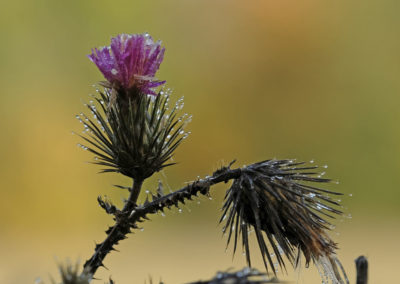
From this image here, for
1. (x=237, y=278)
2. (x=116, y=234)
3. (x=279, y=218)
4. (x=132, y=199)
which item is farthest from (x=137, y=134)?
(x=237, y=278)

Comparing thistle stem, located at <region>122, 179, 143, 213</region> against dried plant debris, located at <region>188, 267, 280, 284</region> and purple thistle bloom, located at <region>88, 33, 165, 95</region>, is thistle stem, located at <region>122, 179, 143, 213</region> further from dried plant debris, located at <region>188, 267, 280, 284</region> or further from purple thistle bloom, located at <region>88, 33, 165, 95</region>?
dried plant debris, located at <region>188, 267, 280, 284</region>

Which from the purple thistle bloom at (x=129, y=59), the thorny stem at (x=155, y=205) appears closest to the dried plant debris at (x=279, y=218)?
the thorny stem at (x=155, y=205)

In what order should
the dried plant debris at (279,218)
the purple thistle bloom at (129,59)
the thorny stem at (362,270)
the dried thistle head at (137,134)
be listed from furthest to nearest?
the dried thistle head at (137,134), the purple thistle bloom at (129,59), the dried plant debris at (279,218), the thorny stem at (362,270)

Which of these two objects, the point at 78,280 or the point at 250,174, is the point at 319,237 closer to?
the point at 250,174

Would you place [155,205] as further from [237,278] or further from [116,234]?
[237,278]

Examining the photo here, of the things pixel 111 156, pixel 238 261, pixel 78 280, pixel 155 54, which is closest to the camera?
pixel 78 280

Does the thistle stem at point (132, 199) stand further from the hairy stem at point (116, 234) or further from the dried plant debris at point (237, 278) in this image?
the dried plant debris at point (237, 278)

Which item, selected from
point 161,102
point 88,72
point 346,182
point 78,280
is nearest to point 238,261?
point 346,182
